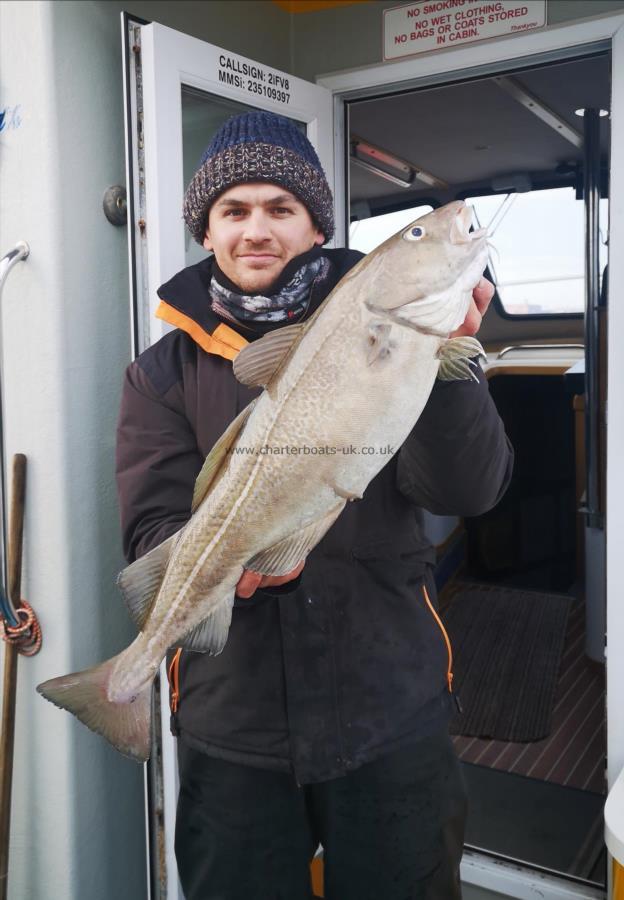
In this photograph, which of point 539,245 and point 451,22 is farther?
point 539,245

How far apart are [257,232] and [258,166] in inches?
7.0

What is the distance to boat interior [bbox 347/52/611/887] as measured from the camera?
3.92 meters

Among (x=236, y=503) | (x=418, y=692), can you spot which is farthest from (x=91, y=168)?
(x=418, y=692)

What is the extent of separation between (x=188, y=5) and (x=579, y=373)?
4.53m

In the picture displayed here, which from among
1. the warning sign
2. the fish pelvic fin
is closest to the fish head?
the fish pelvic fin

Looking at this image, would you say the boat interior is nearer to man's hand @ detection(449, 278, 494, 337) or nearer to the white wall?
the white wall

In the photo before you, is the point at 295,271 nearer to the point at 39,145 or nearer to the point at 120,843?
the point at 39,145

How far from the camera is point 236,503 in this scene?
1.46 m

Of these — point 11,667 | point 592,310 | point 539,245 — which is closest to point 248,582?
point 11,667

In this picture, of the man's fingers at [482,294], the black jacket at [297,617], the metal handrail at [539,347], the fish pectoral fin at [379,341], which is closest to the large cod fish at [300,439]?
the fish pectoral fin at [379,341]

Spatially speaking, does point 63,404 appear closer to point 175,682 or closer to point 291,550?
point 175,682

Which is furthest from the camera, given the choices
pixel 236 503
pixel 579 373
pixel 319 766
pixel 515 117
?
pixel 579 373

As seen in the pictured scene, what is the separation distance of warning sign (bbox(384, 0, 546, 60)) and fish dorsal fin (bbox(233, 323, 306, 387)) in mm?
2138

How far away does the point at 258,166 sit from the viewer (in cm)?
196
